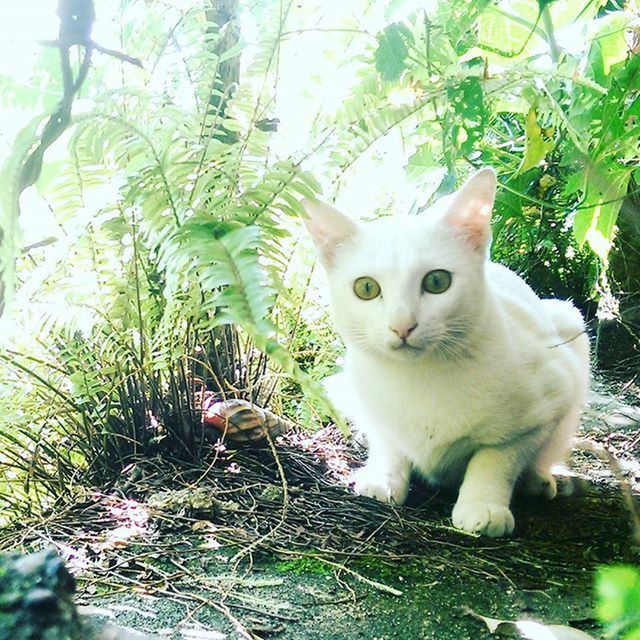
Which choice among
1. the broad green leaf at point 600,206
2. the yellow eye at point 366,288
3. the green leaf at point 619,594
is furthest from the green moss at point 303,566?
the green leaf at point 619,594

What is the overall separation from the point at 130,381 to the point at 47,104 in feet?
2.94

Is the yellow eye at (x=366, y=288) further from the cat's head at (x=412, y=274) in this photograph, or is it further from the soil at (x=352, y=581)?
the soil at (x=352, y=581)

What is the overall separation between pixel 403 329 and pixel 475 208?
1.13 ft

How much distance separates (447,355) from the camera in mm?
1579

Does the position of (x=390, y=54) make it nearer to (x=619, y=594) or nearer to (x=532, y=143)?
(x=532, y=143)

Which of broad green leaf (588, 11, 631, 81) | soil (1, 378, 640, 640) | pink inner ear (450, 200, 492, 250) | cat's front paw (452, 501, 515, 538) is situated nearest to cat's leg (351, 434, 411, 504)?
soil (1, 378, 640, 640)

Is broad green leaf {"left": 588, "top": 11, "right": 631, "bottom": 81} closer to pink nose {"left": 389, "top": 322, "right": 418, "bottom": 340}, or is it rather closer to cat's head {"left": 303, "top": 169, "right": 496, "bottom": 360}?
cat's head {"left": 303, "top": 169, "right": 496, "bottom": 360}

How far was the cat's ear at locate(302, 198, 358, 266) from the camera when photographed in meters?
1.58

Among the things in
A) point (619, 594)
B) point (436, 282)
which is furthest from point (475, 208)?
point (619, 594)

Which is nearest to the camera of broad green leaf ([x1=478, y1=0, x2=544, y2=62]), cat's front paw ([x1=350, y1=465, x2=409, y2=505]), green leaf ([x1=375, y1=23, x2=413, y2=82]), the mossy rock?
the mossy rock

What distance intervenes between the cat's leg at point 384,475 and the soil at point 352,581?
0.12 meters

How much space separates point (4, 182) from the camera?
0.77m

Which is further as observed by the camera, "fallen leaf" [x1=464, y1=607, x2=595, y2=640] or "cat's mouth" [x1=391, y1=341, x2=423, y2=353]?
"cat's mouth" [x1=391, y1=341, x2=423, y2=353]

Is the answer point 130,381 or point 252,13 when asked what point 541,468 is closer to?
point 130,381
